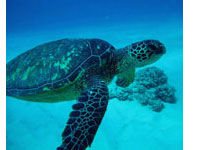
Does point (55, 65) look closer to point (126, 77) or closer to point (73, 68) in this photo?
point (73, 68)

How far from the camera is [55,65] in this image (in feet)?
7.10

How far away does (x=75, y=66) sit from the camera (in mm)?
2084

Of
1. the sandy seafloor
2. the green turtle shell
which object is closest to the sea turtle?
the green turtle shell

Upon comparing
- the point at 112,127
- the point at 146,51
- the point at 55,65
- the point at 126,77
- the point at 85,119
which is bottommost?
the point at 112,127

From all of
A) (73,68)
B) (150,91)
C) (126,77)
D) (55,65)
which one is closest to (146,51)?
(126,77)

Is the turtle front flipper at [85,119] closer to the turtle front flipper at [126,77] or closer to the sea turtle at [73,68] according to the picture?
the sea turtle at [73,68]

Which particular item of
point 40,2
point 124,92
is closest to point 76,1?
point 40,2

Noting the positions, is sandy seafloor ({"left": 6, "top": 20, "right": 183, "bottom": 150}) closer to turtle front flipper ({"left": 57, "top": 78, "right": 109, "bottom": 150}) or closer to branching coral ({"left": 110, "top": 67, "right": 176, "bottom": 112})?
branching coral ({"left": 110, "top": 67, "right": 176, "bottom": 112})

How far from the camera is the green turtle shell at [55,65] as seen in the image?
2.08 meters

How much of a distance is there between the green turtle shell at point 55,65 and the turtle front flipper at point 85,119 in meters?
0.44

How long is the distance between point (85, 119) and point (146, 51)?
4.65ft

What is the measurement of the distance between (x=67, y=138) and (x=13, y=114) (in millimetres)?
2242

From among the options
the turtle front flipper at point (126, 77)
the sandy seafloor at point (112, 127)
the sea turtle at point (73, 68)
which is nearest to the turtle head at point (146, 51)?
the sea turtle at point (73, 68)

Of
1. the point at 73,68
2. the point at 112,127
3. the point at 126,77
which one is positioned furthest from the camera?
the point at 126,77
